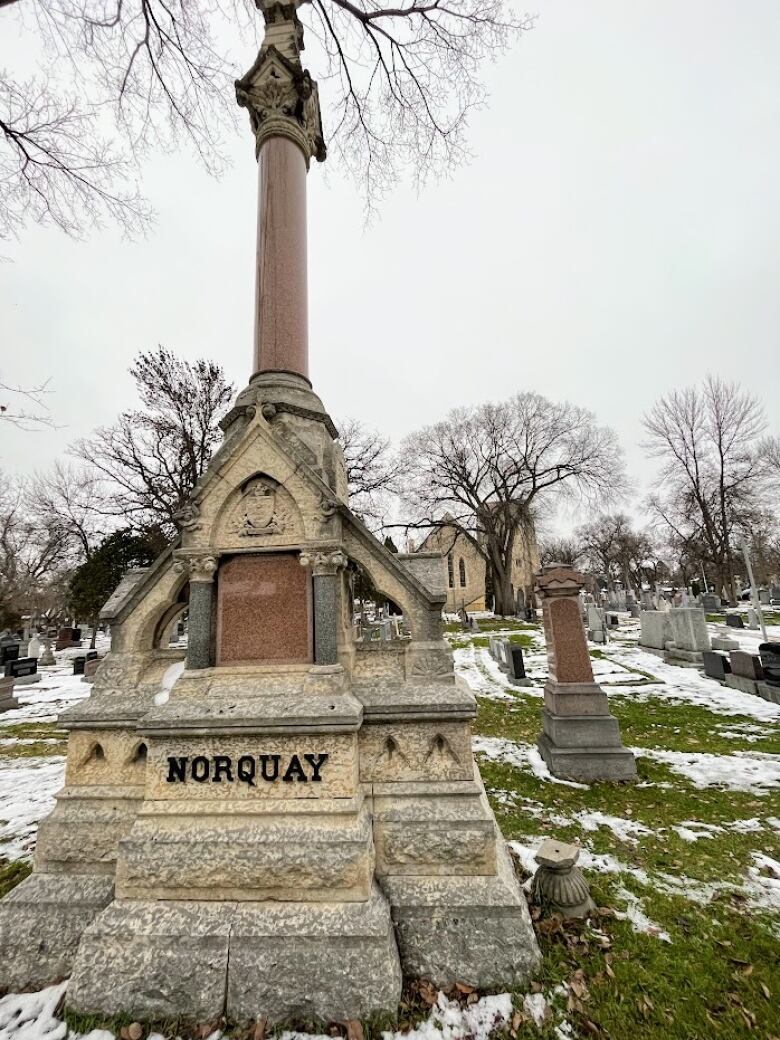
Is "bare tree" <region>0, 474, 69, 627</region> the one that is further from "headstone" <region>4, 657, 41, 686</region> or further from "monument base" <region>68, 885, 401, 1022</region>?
"monument base" <region>68, 885, 401, 1022</region>

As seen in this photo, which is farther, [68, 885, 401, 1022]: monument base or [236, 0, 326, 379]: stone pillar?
[236, 0, 326, 379]: stone pillar

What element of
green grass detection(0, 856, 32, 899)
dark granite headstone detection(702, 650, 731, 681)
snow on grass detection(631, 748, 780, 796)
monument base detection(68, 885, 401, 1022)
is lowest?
snow on grass detection(631, 748, 780, 796)

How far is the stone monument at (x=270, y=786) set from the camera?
7.91 feet

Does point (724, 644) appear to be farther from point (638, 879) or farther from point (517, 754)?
point (638, 879)

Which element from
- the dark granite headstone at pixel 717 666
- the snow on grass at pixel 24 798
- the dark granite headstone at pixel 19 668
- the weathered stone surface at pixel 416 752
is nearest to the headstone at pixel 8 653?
the dark granite headstone at pixel 19 668

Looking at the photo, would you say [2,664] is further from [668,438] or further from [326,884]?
[668,438]

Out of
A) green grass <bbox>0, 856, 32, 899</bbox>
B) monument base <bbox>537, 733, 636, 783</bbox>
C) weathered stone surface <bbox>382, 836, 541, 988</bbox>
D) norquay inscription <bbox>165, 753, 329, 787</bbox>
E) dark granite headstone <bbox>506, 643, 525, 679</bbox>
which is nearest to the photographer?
weathered stone surface <bbox>382, 836, 541, 988</bbox>

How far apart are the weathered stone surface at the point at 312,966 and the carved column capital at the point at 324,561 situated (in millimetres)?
1968

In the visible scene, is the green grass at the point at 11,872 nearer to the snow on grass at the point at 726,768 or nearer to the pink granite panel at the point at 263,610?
the pink granite panel at the point at 263,610

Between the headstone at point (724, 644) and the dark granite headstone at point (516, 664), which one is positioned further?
the headstone at point (724, 644)

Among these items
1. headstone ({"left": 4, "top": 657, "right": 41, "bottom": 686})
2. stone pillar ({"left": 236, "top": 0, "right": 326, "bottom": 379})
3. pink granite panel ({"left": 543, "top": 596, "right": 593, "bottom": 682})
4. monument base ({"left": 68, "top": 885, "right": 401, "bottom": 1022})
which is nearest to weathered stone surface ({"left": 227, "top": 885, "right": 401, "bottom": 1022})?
monument base ({"left": 68, "top": 885, "right": 401, "bottom": 1022})

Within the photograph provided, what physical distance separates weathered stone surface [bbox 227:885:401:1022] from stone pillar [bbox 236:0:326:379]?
3.78 metres

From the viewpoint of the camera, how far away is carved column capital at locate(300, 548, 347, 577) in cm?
320

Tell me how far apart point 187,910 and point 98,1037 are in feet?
1.88
